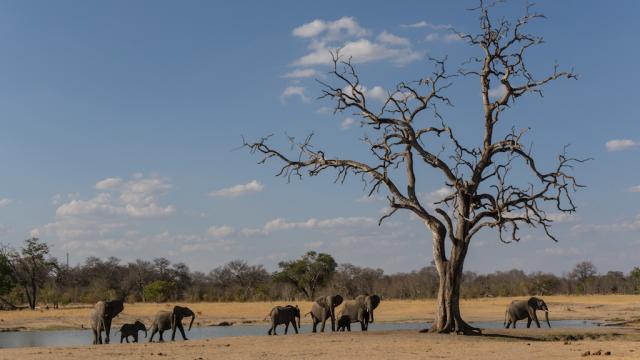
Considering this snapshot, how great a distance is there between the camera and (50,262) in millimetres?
80312

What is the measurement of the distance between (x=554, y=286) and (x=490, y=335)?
75.9 m

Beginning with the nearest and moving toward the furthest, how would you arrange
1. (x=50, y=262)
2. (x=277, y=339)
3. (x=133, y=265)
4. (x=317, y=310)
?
(x=277, y=339)
(x=317, y=310)
(x=50, y=262)
(x=133, y=265)

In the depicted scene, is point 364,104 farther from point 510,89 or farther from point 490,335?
point 490,335

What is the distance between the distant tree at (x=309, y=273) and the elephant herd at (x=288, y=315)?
1972 inches

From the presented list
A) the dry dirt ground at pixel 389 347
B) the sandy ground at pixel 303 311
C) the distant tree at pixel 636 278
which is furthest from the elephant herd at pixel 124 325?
the distant tree at pixel 636 278

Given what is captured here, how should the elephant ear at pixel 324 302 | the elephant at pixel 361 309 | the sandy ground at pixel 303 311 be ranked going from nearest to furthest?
the elephant at pixel 361 309 < the elephant ear at pixel 324 302 < the sandy ground at pixel 303 311

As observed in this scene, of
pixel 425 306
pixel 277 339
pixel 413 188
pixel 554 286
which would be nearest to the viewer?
pixel 277 339

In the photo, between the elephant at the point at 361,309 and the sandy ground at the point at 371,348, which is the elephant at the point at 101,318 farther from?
the elephant at the point at 361,309

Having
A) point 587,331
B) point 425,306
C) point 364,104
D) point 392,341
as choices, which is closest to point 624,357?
point 392,341

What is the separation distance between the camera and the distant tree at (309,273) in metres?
86.2

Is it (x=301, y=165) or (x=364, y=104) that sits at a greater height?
(x=364, y=104)

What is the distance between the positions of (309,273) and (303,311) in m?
30.5

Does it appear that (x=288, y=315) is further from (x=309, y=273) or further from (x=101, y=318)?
(x=309, y=273)

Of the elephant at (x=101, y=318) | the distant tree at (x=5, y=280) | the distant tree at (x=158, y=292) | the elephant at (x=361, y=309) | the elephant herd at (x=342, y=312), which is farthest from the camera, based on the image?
the distant tree at (x=158, y=292)
